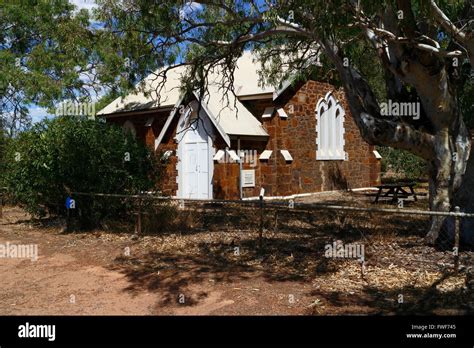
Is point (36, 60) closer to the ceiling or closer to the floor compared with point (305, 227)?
closer to the ceiling

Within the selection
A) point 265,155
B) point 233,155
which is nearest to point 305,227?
point 233,155

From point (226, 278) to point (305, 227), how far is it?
5160 mm

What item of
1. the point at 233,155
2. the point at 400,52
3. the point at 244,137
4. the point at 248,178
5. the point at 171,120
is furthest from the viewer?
the point at 171,120

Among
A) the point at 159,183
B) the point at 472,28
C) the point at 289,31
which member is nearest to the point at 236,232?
the point at 159,183

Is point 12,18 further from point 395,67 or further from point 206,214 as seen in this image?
point 395,67

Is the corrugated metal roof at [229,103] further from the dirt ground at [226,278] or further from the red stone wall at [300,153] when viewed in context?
the dirt ground at [226,278]

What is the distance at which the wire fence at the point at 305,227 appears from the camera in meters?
8.59

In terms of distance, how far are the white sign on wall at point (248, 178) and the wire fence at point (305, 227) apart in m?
3.16

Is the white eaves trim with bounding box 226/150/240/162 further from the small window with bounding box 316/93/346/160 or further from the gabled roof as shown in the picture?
the small window with bounding box 316/93/346/160

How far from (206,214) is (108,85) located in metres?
9.70

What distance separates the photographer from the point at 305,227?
12.4 meters

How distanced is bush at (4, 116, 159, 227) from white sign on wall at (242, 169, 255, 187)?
6161 mm

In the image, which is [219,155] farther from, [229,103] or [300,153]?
Result: [300,153]
